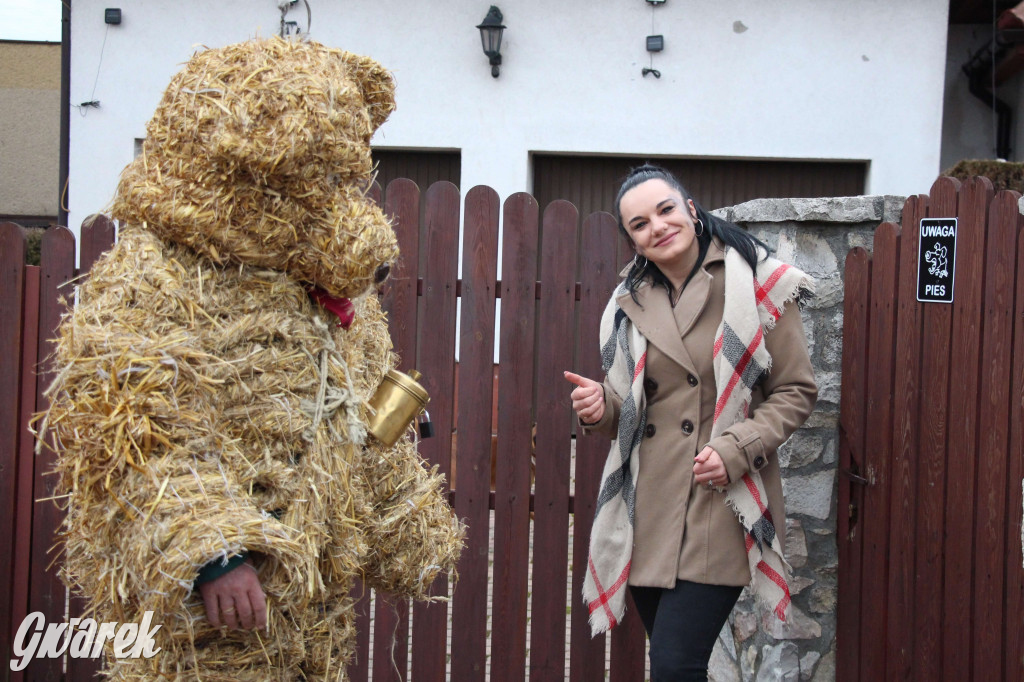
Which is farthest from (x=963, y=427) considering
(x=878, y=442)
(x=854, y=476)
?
(x=854, y=476)

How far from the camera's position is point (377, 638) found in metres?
3.80

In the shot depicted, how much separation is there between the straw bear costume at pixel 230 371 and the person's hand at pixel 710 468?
3.07ft

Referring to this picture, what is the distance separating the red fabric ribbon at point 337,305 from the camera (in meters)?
2.23

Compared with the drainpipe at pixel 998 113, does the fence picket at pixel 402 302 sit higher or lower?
lower

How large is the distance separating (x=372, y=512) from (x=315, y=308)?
588 millimetres

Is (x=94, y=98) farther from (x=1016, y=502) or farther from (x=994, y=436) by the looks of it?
(x=1016, y=502)

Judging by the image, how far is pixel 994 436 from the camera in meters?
2.78

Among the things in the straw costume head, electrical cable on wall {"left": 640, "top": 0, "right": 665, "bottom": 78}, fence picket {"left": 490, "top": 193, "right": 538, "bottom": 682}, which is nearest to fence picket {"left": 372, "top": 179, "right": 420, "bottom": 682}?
fence picket {"left": 490, "top": 193, "right": 538, "bottom": 682}

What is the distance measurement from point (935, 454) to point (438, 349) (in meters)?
1.95

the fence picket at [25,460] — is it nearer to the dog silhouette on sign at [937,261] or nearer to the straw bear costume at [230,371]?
the straw bear costume at [230,371]

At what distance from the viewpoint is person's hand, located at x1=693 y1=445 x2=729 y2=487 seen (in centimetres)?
245

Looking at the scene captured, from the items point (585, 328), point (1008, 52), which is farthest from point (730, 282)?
point (1008, 52)

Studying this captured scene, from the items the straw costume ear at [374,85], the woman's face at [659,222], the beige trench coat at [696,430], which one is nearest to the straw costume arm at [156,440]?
the straw costume ear at [374,85]

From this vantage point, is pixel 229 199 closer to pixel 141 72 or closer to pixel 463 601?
pixel 463 601
